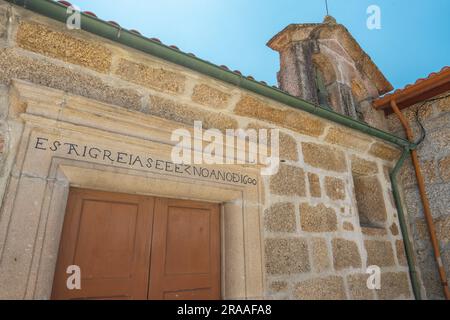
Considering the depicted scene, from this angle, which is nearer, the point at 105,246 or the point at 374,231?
the point at 105,246

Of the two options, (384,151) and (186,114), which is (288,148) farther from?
(384,151)

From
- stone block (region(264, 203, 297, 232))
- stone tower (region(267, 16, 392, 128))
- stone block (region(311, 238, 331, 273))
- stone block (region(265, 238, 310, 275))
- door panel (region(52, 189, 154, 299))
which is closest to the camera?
door panel (region(52, 189, 154, 299))

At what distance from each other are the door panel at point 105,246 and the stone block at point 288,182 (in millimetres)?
1108

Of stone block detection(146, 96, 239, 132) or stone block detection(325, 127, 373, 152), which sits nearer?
stone block detection(146, 96, 239, 132)

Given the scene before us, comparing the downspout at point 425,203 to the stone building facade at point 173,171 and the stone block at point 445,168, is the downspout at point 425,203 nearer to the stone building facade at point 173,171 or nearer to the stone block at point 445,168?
the stone block at point 445,168

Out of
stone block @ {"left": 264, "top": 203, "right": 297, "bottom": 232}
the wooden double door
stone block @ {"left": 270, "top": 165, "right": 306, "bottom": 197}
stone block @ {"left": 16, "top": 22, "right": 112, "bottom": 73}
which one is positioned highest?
stone block @ {"left": 16, "top": 22, "right": 112, "bottom": 73}

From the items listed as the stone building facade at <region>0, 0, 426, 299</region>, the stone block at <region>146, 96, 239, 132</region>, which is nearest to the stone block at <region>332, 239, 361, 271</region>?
the stone building facade at <region>0, 0, 426, 299</region>

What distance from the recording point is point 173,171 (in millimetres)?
2031

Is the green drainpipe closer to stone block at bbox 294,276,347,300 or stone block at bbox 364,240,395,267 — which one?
stone block at bbox 364,240,395,267

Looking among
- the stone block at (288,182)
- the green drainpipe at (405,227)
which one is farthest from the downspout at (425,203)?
the stone block at (288,182)

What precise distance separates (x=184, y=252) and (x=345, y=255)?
1.56m

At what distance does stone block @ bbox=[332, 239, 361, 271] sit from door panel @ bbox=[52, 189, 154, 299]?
1.69 m

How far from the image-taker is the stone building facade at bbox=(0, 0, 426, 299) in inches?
61.2

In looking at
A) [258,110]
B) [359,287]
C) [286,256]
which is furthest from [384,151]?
[286,256]
